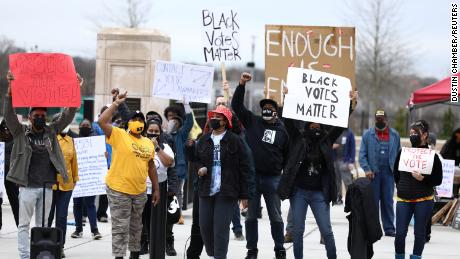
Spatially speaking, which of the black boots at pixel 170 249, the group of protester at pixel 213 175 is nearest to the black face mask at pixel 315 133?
the group of protester at pixel 213 175

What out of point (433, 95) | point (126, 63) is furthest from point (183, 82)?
point (126, 63)

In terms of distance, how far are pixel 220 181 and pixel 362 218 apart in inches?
60.9

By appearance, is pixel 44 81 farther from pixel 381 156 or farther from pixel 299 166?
pixel 381 156

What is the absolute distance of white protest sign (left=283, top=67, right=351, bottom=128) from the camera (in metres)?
10.9

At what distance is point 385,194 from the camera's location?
15531mm

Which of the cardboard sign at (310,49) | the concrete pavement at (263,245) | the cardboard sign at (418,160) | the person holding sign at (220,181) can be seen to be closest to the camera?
the person holding sign at (220,181)

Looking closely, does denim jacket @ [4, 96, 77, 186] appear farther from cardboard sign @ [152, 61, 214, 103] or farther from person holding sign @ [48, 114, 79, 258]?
cardboard sign @ [152, 61, 214, 103]

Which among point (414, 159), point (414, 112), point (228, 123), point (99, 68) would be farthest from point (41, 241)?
point (99, 68)

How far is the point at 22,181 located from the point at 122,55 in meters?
12.0

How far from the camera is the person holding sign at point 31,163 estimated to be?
1044cm


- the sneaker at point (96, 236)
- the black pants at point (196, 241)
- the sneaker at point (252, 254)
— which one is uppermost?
the black pants at point (196, 241)

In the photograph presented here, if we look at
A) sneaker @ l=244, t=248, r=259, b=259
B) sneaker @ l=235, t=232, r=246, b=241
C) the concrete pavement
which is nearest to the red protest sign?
the concrete pavement

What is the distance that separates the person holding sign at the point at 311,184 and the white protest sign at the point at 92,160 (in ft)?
13.2

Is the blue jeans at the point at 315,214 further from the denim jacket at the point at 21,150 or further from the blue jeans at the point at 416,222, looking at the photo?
the denim jacket at the point at 21,150
